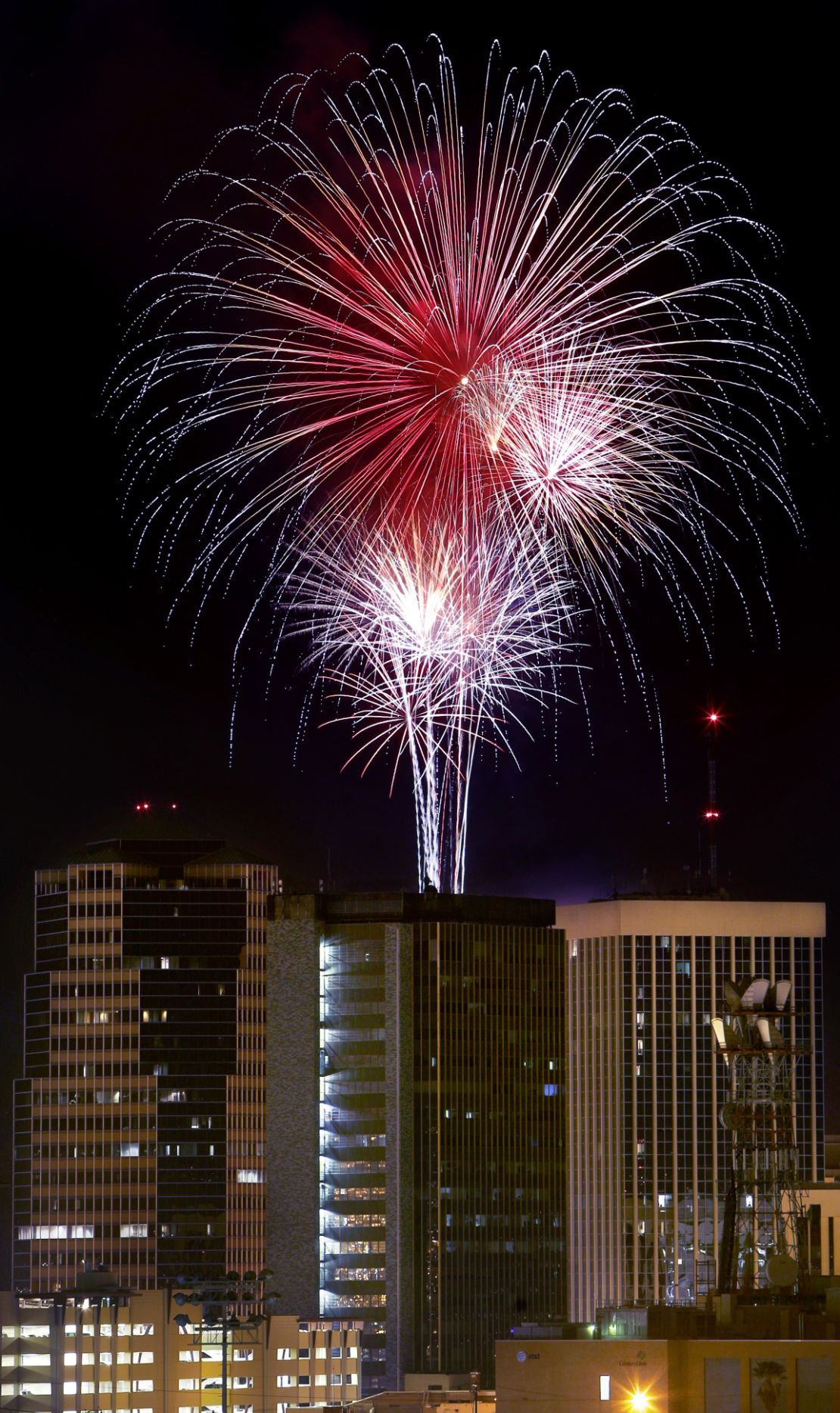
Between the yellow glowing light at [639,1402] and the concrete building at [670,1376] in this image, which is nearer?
the concrete building at [670,1376]

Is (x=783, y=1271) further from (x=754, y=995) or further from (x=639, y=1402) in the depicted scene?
(x=754, y=995)

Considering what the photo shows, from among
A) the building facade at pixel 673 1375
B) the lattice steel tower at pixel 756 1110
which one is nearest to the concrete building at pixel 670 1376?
the building facade at pixel 673 1375

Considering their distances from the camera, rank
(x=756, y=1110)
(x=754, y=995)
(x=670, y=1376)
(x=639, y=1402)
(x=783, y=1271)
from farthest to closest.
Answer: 1. (x=756, y=1110)
2. (x=754, y=995)
3. (x=783, y=1271)
4. (x=670, y=1376)
5. (x=639, y=1402)

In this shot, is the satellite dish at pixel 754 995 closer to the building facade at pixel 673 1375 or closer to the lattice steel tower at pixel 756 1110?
the lattice steel tower at pixel 756 1110

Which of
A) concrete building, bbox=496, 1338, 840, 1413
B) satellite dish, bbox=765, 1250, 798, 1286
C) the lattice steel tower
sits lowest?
concrete building, bbox=496, 1338, 840, 1413

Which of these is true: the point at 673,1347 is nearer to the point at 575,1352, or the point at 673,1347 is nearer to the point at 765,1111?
the point at 575,1352

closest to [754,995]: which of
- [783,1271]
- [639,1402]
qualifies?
[783,1271]

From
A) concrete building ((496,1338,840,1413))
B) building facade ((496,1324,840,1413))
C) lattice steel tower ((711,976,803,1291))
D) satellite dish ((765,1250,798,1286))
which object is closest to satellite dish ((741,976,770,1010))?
lattice steel tower ((711,976,803,1291))

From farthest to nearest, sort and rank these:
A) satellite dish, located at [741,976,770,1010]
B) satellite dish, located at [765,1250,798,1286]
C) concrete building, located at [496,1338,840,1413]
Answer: satellite dish, located at [741,976,770,1010], satellite dish, located at [765,1250,798,1286], concrete building, located at [496,1338,840,1413]

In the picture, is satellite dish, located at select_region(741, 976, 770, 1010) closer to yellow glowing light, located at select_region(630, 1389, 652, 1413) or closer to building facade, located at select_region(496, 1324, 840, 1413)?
building facade, located at select_region(496, 1324, 840, 1413)

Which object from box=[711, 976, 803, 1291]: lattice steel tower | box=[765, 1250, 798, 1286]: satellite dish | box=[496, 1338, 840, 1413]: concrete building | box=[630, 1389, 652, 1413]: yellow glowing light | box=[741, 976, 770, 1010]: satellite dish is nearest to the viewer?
box=[496, 1338, 840, 1413]: concrete building

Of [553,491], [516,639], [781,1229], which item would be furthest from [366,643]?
[781,1229]
